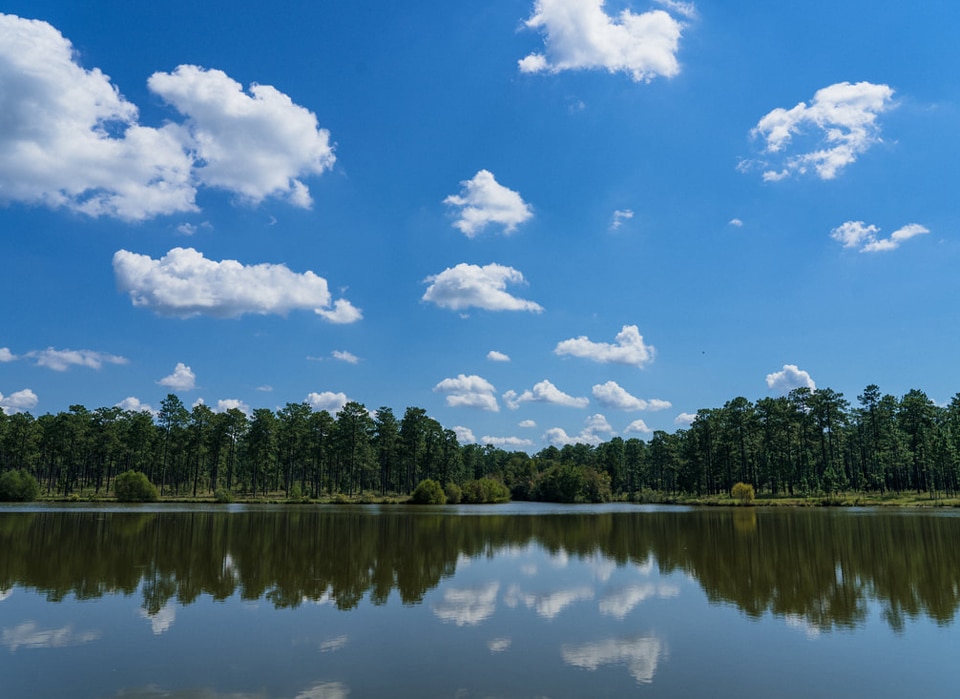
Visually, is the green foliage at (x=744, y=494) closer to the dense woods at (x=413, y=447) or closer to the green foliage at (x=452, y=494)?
the dense woods at (x=413, y=447)

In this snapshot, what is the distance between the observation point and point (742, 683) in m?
11.4

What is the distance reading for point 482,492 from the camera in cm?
10844

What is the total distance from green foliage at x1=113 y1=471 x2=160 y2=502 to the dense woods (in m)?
14.4

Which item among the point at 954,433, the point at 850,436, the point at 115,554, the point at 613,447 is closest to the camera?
the point at 115,554

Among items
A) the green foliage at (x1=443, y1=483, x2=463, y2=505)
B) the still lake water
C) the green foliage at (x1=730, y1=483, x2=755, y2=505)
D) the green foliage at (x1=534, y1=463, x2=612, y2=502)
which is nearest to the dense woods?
the green foliage at (x1=534, y1=463, x2=612, y2=502)

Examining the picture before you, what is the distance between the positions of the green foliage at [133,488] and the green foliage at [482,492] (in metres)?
47.9

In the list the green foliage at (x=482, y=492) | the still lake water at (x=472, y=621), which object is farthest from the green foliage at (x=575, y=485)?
the still lake water at (x=472, y=621)

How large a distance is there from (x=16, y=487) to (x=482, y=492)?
68.0 m

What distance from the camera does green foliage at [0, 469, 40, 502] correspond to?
283 feet

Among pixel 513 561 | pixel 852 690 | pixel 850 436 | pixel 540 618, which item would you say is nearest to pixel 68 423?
pixel 513 561

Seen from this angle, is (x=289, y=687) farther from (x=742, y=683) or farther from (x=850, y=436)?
(x=850, y=436)

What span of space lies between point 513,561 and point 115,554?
17904mm

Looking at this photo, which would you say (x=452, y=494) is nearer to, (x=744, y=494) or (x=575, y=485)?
(x=575, y=485)

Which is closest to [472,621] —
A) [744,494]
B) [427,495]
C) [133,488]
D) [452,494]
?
[427,495]
